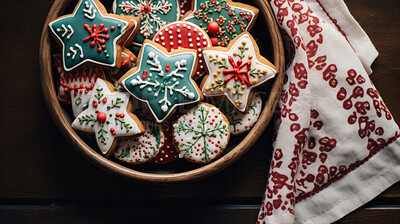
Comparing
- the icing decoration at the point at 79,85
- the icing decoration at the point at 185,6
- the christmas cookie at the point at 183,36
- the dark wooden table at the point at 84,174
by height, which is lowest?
the dark wooden table at the point at 84,174

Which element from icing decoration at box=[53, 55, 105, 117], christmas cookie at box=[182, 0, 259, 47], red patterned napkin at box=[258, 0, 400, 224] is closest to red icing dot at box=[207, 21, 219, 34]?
christmas cookie at box=[182, 0, 259, 47]

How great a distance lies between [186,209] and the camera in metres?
0.76

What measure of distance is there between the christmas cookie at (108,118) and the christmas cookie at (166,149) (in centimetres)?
7

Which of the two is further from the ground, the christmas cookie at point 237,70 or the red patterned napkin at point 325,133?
the christmas cookie at point 237,70

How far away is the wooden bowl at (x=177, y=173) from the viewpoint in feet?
2.12

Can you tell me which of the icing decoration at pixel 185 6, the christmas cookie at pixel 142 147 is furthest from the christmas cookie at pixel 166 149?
the icing decoration at pixel 185 6

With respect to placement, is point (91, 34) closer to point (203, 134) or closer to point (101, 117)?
point (101, 117)

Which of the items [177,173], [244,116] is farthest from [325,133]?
[177,173]

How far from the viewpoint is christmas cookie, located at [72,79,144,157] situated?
65 cm

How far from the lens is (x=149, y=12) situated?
0.68 meters

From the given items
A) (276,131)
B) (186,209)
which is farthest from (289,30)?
(186,209)

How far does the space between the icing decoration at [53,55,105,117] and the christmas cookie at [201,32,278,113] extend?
24cm

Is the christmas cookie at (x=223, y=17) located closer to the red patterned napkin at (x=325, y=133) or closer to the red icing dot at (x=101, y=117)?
the red patterned napkin at (x=325, y=133)

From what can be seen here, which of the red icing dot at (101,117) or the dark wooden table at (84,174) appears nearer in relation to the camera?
the red icing dot at (101,117)
